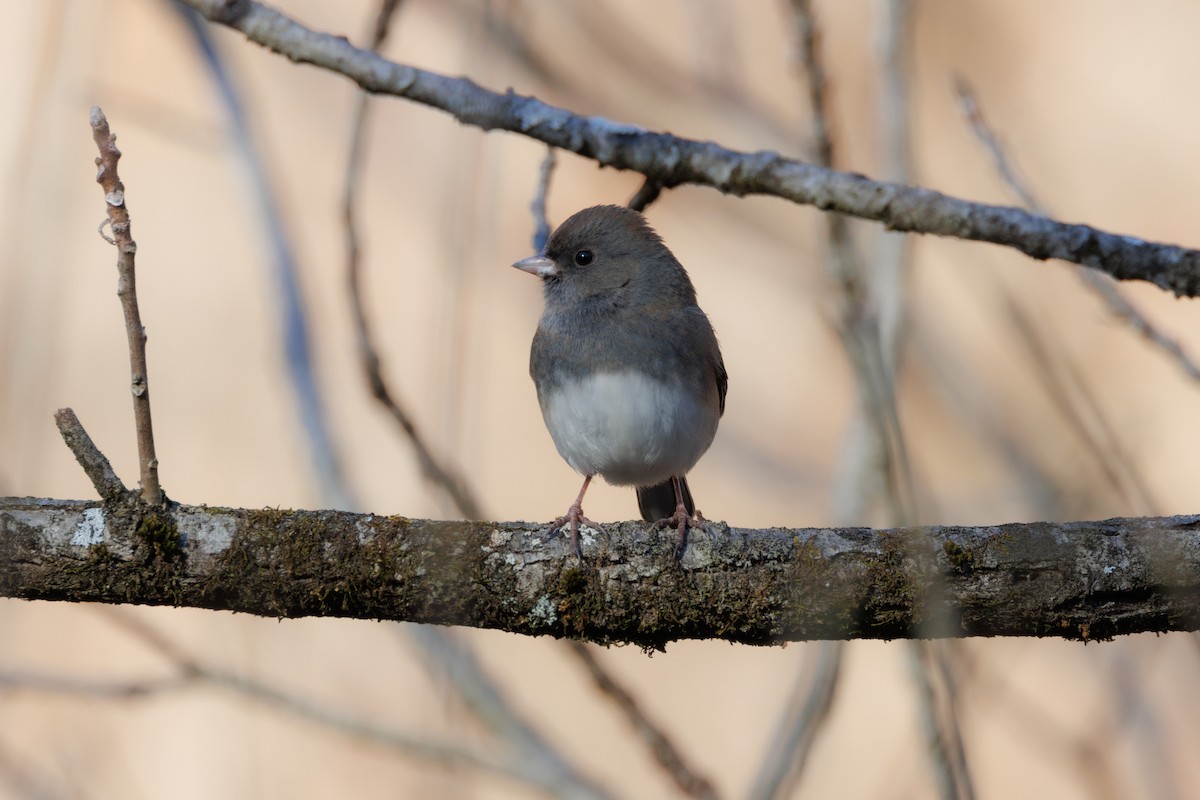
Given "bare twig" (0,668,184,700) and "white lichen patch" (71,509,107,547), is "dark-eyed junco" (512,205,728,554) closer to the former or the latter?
"bare twig" (0,668,184,700)

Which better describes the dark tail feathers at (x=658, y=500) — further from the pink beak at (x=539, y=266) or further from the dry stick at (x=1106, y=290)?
the dry stick at (x=1106, y=290)

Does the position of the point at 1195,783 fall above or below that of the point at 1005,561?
above

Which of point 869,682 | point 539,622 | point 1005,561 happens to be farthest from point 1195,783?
point 539,622

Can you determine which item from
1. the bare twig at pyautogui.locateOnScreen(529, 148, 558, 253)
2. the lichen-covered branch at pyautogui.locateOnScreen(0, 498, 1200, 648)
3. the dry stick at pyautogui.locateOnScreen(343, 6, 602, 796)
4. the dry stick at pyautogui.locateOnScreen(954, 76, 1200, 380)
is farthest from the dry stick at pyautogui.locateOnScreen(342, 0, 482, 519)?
the dry stick at pyautogui.locateOnScreen(954, 76, 1200, 380)

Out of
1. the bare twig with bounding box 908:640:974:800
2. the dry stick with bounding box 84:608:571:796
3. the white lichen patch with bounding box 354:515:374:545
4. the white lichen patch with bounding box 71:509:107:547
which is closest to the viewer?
the bare twig with bounding box 908:640:974:800

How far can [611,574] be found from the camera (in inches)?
82.4

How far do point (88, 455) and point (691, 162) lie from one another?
1080 millimetres

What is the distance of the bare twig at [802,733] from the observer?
1.99 meters

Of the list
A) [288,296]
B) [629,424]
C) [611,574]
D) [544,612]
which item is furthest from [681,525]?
[288,296]

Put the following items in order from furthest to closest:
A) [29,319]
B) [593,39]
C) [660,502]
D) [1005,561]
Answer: [593,39] → [660,502] → [29,319] → [1005,561]

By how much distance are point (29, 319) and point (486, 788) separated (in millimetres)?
2674

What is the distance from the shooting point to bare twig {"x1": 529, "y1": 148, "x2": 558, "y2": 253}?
2451 mm

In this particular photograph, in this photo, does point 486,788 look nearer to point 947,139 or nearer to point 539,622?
point 539,622

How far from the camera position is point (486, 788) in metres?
4.30
